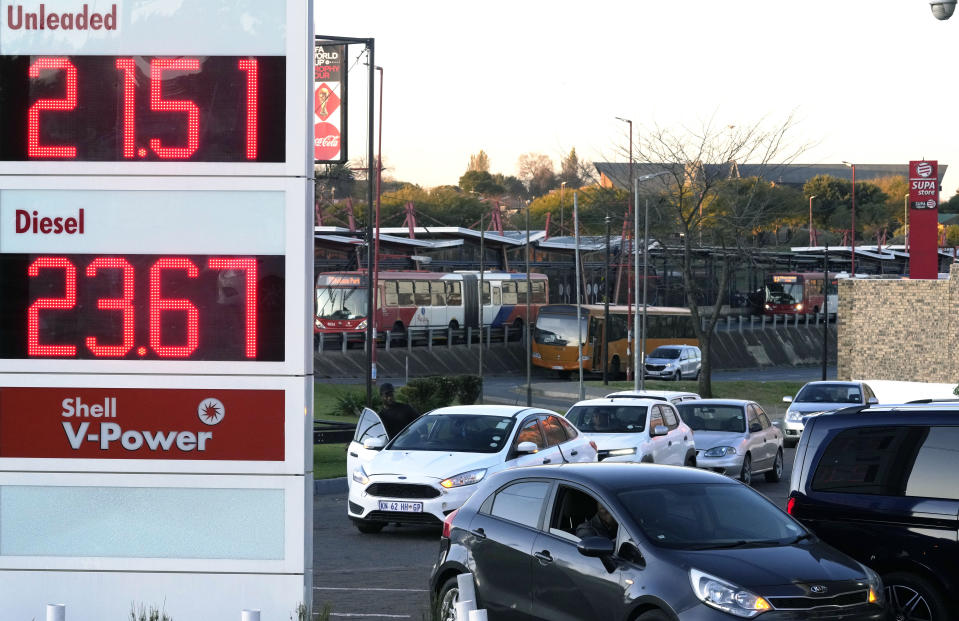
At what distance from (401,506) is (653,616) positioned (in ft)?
26.6

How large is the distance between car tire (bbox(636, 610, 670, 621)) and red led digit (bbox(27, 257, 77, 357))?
12.0ft

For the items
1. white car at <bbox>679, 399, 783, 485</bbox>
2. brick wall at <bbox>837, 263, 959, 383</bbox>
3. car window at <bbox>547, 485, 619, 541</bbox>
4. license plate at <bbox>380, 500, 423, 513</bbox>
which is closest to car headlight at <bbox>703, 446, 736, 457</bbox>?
white car at <bbox>679, 399, 783, 485</bbox>

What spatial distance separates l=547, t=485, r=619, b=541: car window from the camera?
862 centimetres

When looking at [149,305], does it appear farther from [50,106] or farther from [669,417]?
[669,417]

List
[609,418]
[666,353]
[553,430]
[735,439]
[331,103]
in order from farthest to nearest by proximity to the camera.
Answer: [666,353] → [331,103] → [735,439] → [609,418] → [553,430]

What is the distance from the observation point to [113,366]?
7379mm

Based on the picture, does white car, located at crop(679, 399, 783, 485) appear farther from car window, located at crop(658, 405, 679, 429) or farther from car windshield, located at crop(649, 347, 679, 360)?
car windshield, located at crop(649, 347, 679, 360)

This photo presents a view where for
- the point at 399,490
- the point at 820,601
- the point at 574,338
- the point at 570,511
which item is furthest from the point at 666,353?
the point at 820,601

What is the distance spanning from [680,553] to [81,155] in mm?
4266

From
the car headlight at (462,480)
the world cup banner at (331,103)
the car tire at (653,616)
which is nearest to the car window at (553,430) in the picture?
the car headlight at (462,480)

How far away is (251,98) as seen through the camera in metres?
7.48

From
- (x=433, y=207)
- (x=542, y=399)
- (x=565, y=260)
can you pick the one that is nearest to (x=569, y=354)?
(x=542, y=399)

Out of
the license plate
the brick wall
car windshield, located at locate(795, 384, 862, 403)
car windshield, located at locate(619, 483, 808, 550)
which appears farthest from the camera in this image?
the brick wall

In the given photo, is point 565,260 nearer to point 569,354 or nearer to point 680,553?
point 569,354
